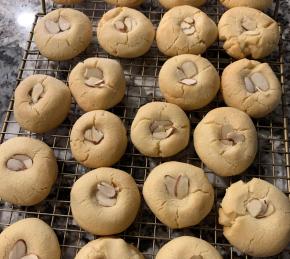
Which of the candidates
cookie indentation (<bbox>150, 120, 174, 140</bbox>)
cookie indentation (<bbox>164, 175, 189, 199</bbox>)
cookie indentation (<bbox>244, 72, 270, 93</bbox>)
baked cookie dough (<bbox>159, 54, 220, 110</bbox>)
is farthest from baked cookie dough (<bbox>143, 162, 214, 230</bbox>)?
cookie indentation (<bbox>244, 72, 270, 93</bbox>)

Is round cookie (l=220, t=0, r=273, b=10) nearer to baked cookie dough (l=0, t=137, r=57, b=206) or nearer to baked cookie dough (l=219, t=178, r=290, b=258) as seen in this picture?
baked cookie dough (l=219, t=178, r=290, b=258)

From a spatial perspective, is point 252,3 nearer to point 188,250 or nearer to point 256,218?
point 256,218

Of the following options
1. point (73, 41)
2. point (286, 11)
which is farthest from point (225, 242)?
point (286, 11)

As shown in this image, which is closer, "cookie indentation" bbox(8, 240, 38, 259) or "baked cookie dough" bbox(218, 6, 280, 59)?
"cookie indentation" bbox(8, 240, 38, 259)

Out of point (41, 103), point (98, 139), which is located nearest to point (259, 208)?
point (98, 139)

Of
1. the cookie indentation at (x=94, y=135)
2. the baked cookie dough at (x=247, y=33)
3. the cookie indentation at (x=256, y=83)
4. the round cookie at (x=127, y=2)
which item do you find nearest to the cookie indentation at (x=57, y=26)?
the round cookie at (x=127, y=2)
